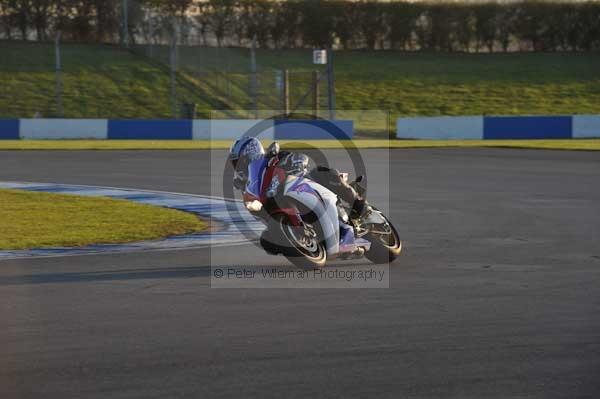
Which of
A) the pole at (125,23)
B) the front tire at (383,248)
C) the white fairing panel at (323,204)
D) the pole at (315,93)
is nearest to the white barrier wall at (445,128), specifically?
the pole at (315,93)

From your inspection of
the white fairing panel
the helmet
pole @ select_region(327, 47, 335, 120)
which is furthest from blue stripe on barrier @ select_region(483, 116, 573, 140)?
the helmet

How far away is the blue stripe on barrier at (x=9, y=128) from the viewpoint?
113 ft

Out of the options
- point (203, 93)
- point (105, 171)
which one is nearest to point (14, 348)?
point (105, 171)

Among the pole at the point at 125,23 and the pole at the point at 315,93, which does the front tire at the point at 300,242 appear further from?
the pole at the point at 125,23

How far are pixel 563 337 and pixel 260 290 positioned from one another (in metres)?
2.65

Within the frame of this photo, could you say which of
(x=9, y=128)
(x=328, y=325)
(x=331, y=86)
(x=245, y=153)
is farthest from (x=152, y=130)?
(x=328, y=325)

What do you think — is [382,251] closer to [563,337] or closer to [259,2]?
[563,337]

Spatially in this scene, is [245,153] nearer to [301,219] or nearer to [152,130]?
[301,219]

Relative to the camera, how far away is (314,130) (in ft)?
119

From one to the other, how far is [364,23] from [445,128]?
22.0m

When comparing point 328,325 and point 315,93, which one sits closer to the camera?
point 328,325

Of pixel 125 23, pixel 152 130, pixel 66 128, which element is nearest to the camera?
pixel 152 130

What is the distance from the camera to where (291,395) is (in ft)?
17.9

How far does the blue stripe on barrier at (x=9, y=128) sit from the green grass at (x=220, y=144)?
1.69 meters
